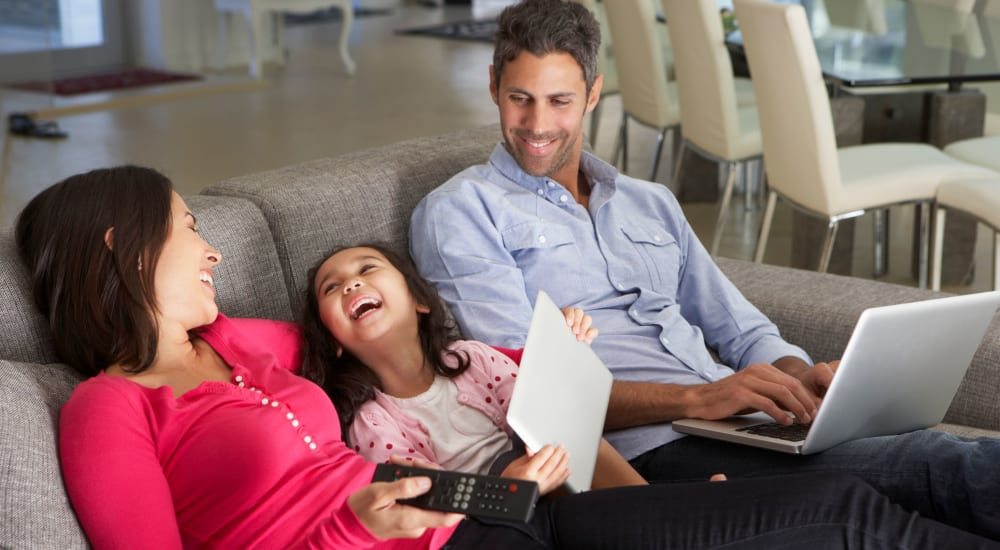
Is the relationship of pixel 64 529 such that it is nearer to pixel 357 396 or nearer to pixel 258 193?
pixel 357 396

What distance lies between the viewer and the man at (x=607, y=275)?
177cm

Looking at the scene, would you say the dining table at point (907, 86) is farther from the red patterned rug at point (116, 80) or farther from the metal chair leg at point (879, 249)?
the red patterned rug at point (116, 80)

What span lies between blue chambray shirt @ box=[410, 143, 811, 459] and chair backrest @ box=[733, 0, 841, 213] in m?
1.06

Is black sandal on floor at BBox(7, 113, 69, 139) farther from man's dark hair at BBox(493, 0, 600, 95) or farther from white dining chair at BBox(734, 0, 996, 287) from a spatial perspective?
man's dark hair at BBox(493, 0, 600, 95)

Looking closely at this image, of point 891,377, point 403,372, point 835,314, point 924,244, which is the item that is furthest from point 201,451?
point 924,244

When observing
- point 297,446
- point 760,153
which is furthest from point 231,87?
point 297,446

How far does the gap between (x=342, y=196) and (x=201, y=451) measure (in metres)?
0.66

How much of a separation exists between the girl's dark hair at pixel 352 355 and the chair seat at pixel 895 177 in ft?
5.61

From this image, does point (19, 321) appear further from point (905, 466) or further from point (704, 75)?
point (704, 75)

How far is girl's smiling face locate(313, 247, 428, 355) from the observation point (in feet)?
5.50

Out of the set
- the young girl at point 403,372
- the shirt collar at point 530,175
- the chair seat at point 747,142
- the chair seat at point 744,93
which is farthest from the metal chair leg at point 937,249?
the young girl at point 403,372

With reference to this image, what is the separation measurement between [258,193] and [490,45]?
7210 millimetres

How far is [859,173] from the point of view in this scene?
3.27 metres

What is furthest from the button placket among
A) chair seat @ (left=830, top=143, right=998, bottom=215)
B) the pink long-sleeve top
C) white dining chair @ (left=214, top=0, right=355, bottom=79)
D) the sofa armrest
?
white dining chair @ (left=214, top=0, right=355, bottom=79)
